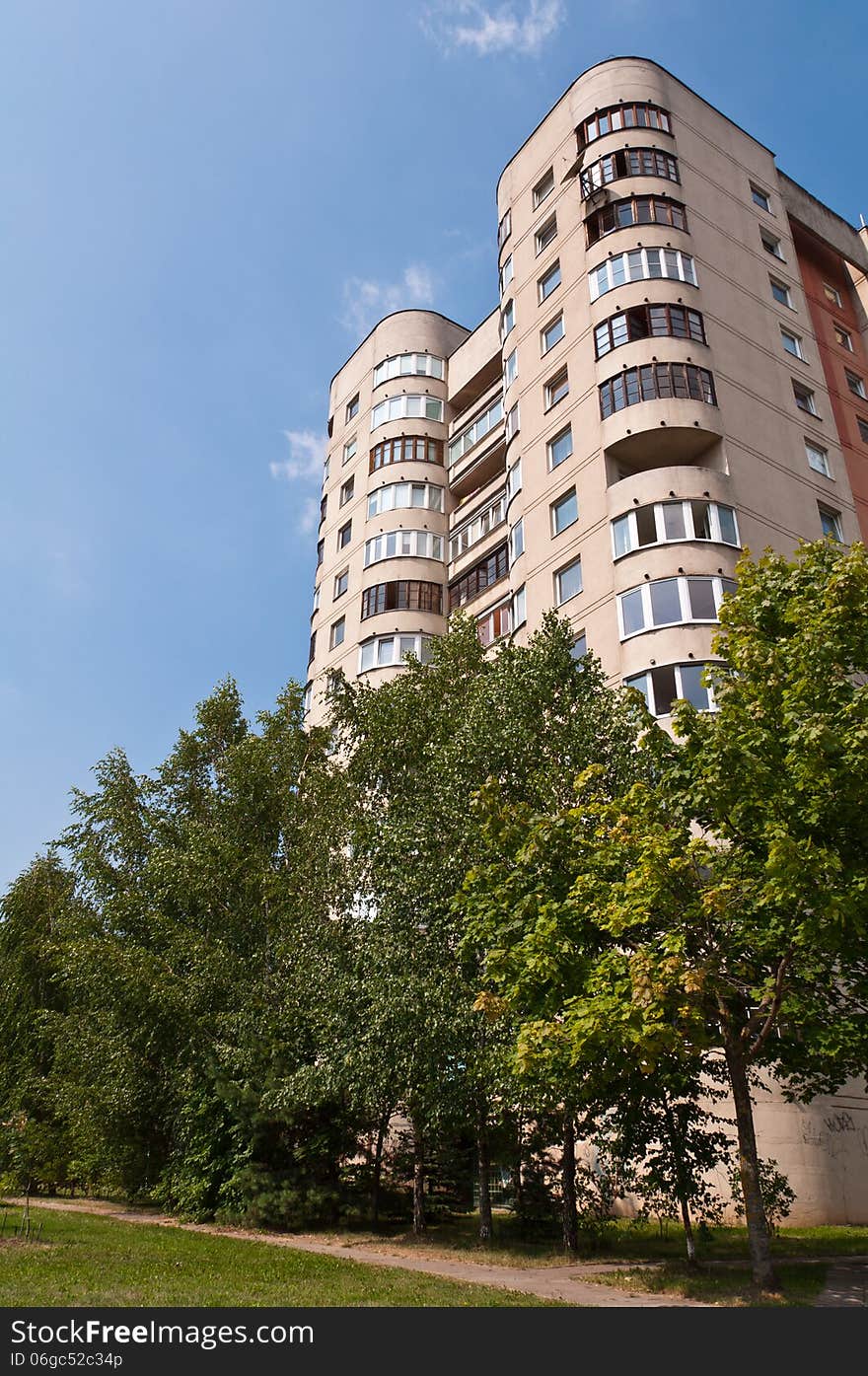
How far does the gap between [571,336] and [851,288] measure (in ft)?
55.7

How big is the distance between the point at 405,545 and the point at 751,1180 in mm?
31805

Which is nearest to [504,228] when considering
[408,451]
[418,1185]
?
[408,451]

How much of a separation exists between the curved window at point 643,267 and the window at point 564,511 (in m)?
7.18

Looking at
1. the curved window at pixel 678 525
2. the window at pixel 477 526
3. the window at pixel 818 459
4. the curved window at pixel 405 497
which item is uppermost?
the curved window at pixel 405 497

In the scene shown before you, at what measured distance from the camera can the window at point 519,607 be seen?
Answer: 104ft

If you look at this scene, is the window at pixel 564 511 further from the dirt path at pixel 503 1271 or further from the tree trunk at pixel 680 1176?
the dirt path at pixel 503 1271

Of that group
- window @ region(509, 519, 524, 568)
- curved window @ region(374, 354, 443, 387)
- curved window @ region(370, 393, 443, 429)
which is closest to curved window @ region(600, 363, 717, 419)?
window @ region(509, 519, 524, 568)

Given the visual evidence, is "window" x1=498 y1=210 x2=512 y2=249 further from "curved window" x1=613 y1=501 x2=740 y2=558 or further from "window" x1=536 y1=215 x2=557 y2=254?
"curved window" x1=613 y1=501 x2=740 y2=558

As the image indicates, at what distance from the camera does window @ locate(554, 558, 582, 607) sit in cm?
2928

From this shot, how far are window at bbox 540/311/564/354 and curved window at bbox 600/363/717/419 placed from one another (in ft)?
19.2

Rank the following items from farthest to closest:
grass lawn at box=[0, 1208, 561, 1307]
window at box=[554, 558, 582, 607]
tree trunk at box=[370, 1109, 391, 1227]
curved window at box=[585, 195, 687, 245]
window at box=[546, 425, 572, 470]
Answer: curved window at box=[585, 195, 687, 245] < window at box=[546, 425, 572, 470] < window at box=[554, 558, 582, 607] < tree trunk at box=[370, 1109, 391, 1227] < grass lawn at box=[0, 1208, 561, 1307]

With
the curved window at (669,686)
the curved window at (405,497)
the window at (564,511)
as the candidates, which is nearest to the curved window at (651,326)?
the window at (564,511)

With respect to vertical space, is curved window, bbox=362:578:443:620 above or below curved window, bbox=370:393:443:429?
below
